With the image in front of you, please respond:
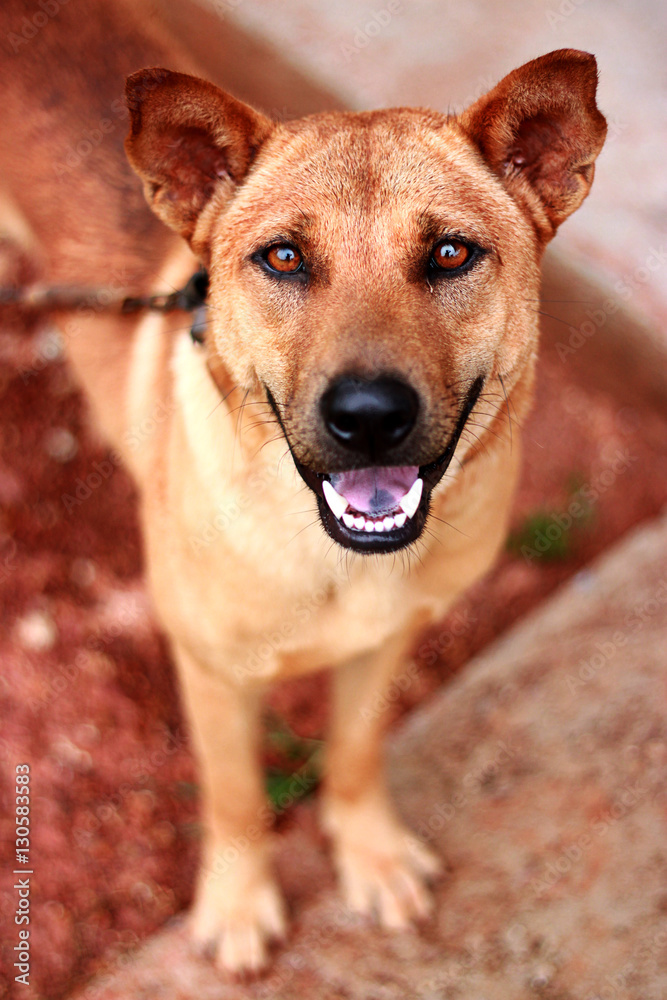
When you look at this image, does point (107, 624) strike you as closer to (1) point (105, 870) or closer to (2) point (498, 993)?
(1) point (105, 870)

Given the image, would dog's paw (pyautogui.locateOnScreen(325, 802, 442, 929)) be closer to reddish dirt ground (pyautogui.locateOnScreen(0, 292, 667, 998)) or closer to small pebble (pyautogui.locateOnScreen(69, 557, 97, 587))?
reddish dirt ground (pyautogui.locateOnScreen(0, 292, 667, 998))

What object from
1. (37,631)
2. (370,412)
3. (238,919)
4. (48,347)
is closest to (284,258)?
(370,412)

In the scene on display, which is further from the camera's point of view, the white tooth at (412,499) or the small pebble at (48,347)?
the small pebble at (48,347)

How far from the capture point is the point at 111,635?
3.61 meters

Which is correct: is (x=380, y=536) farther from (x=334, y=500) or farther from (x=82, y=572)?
(x=82, y=572)

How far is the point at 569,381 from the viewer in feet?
15.3

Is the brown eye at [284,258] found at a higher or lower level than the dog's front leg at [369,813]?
higher

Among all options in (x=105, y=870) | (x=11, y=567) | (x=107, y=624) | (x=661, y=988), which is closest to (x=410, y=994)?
(x=661, y=988)

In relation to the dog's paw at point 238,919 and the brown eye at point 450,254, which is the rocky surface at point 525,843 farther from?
the brown eye at point 450,254

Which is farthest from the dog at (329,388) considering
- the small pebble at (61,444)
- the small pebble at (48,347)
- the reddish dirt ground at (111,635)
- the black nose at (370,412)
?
the small pebble at (48,347)

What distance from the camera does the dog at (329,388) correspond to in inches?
71.9

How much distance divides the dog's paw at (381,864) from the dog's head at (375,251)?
1537 mm

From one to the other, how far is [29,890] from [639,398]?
3.68 metres

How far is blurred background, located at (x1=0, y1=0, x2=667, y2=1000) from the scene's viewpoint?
271cm
